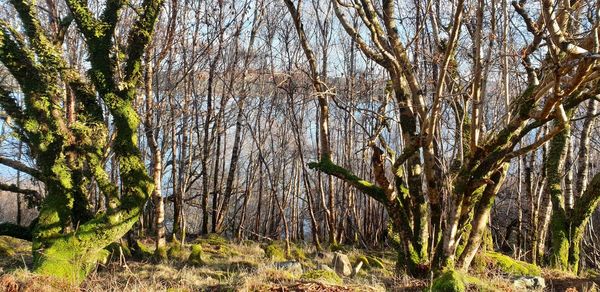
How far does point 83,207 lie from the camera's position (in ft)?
23.4

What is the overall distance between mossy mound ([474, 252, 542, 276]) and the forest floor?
0.23 meters

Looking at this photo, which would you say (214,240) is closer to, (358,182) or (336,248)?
(336,248)

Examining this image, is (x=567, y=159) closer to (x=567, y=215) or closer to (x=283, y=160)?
(x=567, y=215)

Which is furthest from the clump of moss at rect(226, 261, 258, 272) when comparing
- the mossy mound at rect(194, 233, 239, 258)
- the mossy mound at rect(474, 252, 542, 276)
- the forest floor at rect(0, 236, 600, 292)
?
the mossy mound at rect(474, 252, 542, 276)

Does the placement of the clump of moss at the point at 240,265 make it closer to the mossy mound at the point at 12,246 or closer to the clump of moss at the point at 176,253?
the clump of moss at the point at 176,253

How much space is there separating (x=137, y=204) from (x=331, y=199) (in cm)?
529

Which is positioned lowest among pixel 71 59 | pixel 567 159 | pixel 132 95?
pixel 567 159

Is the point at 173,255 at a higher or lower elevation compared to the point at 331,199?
lower

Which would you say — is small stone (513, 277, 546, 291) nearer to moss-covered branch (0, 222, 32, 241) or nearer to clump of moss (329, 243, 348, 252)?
clump of moss (329, 243, 348, 252)

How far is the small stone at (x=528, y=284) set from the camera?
18.1ft

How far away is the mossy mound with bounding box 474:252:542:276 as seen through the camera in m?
7.21

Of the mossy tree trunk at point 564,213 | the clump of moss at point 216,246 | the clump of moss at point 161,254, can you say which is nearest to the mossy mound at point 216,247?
the clump of moss at point 216,246

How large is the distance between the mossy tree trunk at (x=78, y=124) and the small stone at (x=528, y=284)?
4.91 meters

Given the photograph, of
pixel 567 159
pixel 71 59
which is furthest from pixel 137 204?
pixel 567 159
